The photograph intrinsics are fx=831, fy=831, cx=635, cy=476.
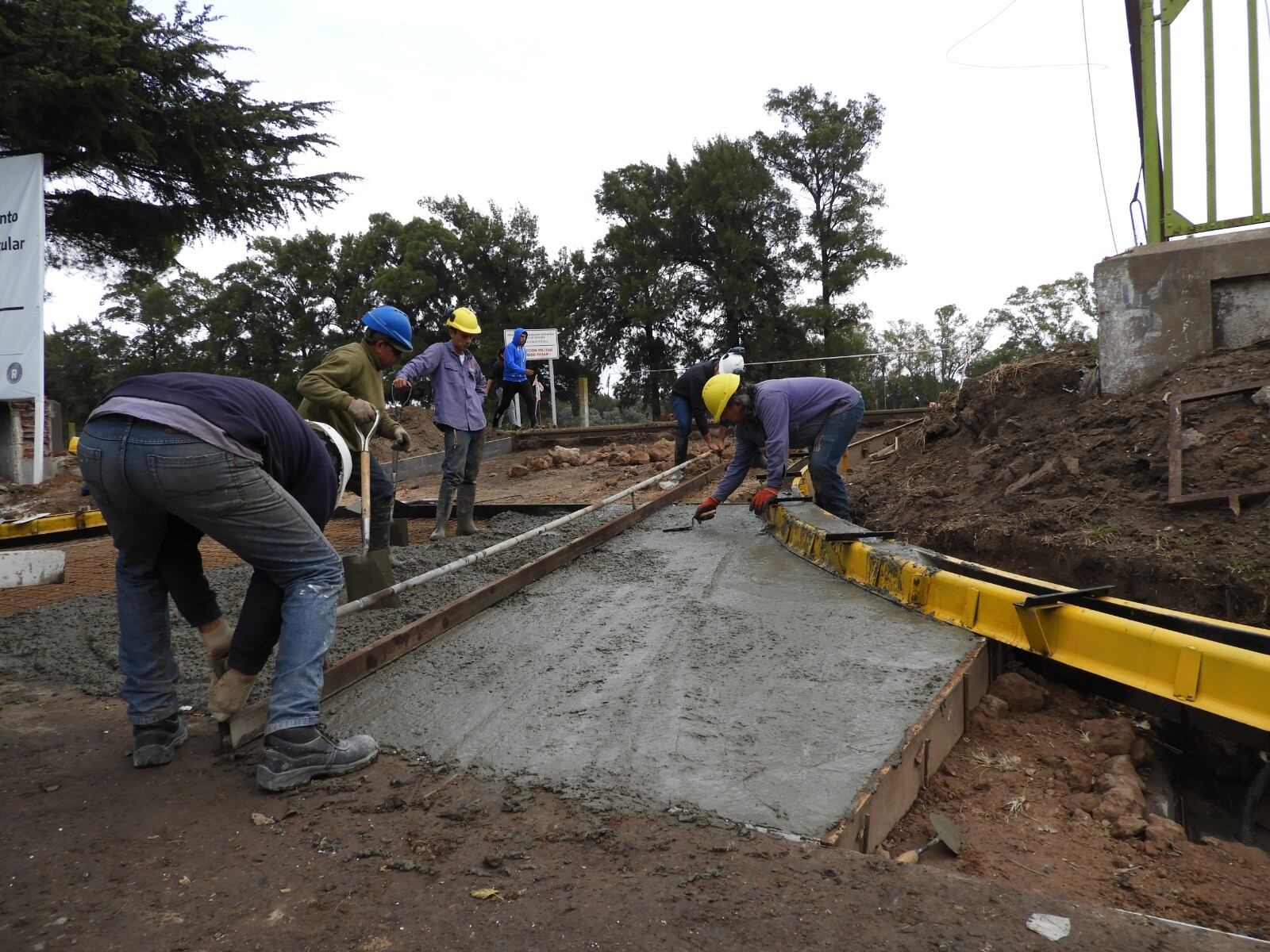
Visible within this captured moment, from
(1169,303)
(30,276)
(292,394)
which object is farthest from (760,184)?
(1169,303)

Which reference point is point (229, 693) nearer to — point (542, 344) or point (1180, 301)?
point (1180, 301)

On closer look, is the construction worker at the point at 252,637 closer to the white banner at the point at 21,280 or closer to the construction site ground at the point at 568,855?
the construction site ground at the point at 568,855

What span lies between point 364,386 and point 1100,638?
157 inches

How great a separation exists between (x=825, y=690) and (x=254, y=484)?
1.92 meters

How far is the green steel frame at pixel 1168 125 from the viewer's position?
4.36m

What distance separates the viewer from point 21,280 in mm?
9078

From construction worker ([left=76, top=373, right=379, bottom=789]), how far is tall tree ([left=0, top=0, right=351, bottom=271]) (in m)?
10.8

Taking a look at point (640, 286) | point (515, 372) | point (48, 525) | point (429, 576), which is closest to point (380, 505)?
point (429, 576)

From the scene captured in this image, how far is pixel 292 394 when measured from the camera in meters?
37.7

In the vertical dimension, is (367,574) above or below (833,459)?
below

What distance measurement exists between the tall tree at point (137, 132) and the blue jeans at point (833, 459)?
1051 centimetres

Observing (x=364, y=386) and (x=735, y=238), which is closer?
(x=364, y=386)

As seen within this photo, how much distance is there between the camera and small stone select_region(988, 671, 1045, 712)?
304 cm

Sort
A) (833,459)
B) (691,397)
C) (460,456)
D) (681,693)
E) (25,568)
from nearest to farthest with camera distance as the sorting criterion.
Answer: (681,693) → (25,568) → (833,459) → (460,456) → (691,397)
